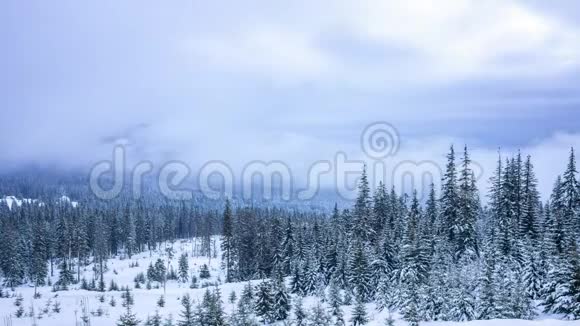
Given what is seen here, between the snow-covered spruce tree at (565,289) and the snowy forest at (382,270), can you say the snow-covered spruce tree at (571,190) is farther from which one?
the snow-covered spruce tree at (565,289)

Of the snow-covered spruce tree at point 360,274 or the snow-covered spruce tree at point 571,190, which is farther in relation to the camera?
the snow-covered spruce tree at point 571,190

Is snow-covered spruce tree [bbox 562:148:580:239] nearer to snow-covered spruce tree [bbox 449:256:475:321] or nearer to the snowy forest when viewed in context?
the snowy forest

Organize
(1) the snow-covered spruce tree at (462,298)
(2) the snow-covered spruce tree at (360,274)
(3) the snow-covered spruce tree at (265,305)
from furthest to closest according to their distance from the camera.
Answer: (2) the snow-covered spruce tree at (360,274)
(3) the snow-covered spruce tree at (265,305)
(1) the snow-covered spruce tree at (462,298)

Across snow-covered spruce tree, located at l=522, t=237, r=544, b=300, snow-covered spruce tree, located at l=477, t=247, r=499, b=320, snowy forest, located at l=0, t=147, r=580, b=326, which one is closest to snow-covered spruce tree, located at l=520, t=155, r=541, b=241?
snowy forest, located at l=0, t=147, r=580, b=326

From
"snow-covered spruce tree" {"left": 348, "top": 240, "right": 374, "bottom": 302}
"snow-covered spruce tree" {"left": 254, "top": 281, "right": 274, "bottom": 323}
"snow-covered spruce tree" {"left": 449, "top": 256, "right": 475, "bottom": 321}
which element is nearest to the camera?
"snow-covered spruce tree" {"left": 449, "top": 256, "right": 475, "bottom": 321}

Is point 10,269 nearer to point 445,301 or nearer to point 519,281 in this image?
point 445,301

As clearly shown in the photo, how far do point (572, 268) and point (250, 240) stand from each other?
193 ft

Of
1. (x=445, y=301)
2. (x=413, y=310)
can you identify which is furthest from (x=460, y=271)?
(x=413, y=310)

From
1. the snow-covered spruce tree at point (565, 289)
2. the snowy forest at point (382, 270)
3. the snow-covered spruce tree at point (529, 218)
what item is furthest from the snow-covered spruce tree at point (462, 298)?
the snow-covered spruce tree at point (529, 218)

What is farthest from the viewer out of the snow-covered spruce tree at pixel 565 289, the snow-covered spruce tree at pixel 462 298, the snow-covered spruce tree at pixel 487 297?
the snow-covered spruce tree at pixel 462 298

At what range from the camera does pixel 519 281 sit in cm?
3988

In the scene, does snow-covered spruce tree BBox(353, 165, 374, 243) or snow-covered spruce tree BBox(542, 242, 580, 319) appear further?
snow-covered spruce tree BBox(353, 165, 374, 243)

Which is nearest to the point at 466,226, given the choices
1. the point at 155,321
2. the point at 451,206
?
the point at 451,206

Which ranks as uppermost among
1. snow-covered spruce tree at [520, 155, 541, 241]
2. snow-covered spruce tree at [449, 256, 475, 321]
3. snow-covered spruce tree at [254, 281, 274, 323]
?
snow-covered spruce tree at [520, 155, 541, 241]
